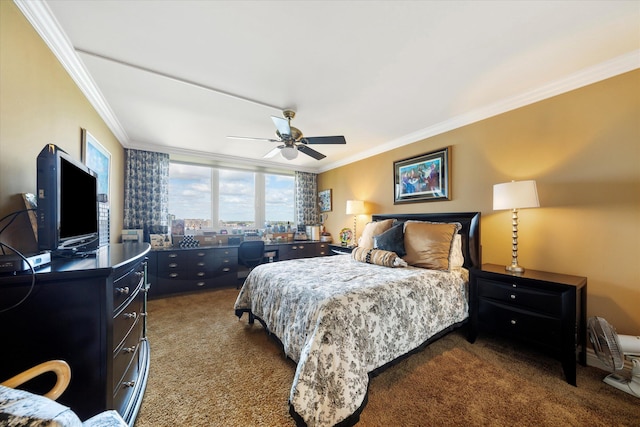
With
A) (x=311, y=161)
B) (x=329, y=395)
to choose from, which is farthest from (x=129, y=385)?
(x=311, y=161)

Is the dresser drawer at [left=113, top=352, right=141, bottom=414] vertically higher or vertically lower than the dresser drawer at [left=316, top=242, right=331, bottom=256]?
lower

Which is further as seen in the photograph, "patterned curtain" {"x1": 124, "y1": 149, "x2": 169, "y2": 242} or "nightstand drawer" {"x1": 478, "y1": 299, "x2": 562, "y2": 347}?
"patterned curtain" {"x1": 124, "y1": 149, "x2": 169, "y2": 242}

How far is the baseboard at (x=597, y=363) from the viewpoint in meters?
1.78

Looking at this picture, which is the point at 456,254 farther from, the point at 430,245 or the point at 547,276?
the point at 547,276

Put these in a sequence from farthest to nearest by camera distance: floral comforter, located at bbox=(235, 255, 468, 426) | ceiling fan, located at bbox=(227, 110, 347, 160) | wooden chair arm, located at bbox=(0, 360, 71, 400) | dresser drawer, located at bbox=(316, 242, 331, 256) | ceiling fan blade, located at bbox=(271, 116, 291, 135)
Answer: dresser drawer, located at bbox=(316, 242, 331, 256), ceiling fan, located at bbox=(227, 110, 347, 160), ceiling fan blade, located at bbox=(271, 116, 291, 135), floral comforter, located at bbox=(235, 255, 468, 426), wooden chair arm, located at bbox=(0, 360, 71, 400)

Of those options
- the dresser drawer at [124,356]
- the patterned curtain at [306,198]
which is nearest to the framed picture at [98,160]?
the dresser drawer at [124,356]

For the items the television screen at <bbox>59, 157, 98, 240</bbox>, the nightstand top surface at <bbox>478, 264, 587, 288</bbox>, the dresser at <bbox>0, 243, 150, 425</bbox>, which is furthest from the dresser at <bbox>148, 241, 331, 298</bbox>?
the nightstand top surface at <bbox>478, 264, 587, 288</bbox>

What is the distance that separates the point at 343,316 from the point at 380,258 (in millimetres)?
1257

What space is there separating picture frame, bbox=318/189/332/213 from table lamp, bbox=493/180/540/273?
3316mm

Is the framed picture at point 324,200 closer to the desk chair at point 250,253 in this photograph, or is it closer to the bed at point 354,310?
the desk chair at point 250,253

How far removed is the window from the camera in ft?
14.1

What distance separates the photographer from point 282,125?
8.06 ft

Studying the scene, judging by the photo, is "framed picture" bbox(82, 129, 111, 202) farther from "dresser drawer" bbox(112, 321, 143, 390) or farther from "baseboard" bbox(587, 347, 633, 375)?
"baseboard" bbox(587, 347, 633, 375)

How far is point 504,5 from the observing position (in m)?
1.40
